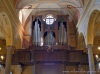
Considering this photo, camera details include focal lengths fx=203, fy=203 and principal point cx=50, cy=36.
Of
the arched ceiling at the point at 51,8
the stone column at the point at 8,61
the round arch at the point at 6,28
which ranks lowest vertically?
the stone column at the point at 8,61

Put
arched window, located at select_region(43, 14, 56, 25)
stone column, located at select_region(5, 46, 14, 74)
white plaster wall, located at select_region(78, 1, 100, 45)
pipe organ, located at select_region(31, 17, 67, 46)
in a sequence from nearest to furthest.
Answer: white plaster wall, located at select_region(78, 1, 100, 45), stone column, located at select_region(5, 46, 14, 74), pipe organ, located at select_region(31, 17, 67, 46), arched window, located at select_region(43, 14, 56, 25)

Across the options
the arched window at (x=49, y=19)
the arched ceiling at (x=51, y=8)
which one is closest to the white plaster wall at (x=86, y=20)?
the arched ceiling at (x=51, y=8)

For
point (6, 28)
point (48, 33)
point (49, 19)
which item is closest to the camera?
point (6, 28)

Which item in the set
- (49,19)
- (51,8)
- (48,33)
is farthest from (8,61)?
(51,8)

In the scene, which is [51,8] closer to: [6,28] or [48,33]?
[48,33]

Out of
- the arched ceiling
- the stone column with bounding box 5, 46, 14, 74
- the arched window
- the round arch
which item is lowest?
the stone column with bounding box 5, 46, 14, 74

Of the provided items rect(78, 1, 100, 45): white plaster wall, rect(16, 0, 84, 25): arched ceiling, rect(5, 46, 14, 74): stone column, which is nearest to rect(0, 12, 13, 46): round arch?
rect(5, 46, 14, 74): stone column

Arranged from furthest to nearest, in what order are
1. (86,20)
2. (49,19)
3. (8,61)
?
(49,19) < (86,20) < (8,61)

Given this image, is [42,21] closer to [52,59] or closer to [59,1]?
[59,1]

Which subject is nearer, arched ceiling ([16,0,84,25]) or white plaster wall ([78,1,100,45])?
A: white plaster wall ([78,1,100,45])

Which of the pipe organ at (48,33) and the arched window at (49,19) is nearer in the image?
the pipe organ at (48,33)

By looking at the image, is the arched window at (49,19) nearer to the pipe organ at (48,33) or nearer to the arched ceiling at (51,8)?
the arched ceiling at (51,8)

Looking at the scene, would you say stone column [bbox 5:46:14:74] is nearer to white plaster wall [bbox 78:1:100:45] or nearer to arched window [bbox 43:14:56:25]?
arched window [bbox 43:14:56:25]

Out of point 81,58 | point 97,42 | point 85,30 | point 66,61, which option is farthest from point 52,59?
point 97,42
